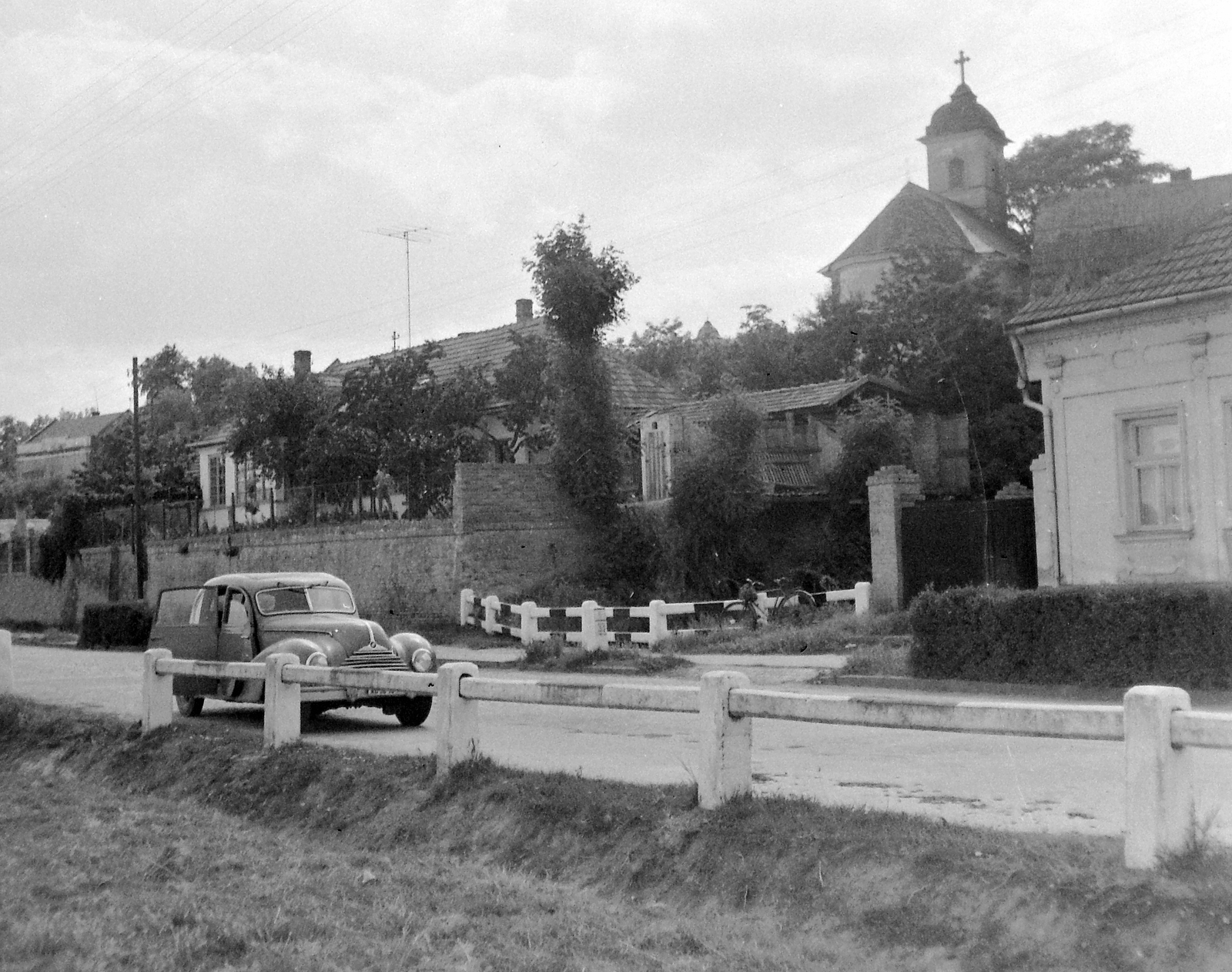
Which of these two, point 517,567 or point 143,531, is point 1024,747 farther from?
point 143,531

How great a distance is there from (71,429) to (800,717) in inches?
4578

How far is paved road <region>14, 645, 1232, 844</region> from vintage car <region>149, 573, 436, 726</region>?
0.35m

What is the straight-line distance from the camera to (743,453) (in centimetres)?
2891

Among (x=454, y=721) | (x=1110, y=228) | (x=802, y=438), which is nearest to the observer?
(x=454, y=721)

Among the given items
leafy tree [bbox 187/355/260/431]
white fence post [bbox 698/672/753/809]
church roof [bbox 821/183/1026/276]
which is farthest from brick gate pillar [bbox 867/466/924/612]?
leafy tree [bbox 187/355/260/431]

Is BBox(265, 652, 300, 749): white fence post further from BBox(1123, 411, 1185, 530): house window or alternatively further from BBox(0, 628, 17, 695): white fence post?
BBox(1123, 411, 1185, 530): house window

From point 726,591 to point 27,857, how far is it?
20.9 meters

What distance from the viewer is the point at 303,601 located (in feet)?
52.5

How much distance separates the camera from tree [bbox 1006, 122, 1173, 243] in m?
60.7

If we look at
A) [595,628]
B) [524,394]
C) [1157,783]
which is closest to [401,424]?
[524,394]

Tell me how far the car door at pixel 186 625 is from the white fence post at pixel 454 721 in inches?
268

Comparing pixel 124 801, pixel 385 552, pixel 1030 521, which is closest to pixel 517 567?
pixel 385 552

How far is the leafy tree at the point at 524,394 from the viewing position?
35.8m

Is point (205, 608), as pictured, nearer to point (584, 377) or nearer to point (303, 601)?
point (303, 601)
